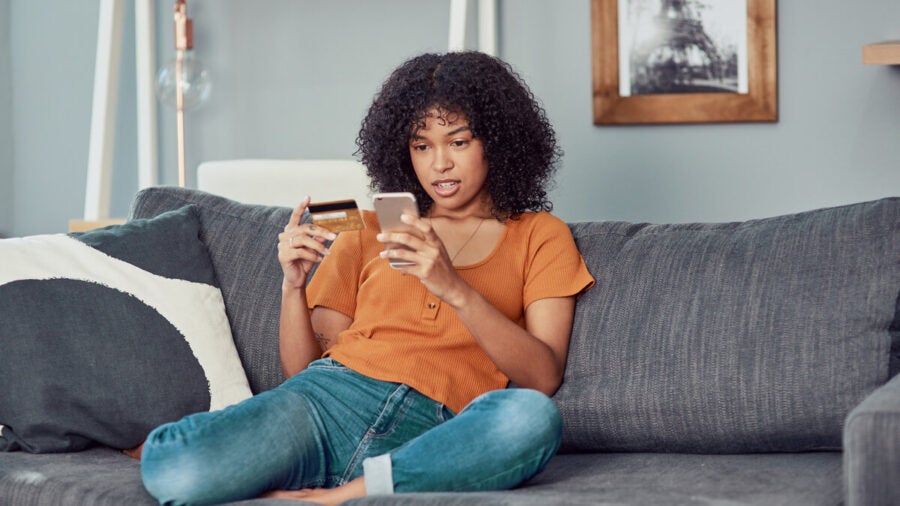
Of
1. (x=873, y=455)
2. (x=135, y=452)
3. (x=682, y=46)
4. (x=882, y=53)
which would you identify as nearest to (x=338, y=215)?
(x=135, y=452)

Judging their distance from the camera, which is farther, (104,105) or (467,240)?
(104,105)

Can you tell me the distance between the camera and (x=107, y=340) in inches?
70.1

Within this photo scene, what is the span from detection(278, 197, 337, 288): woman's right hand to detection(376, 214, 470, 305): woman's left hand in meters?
0.15

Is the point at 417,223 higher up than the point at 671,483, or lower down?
higher up

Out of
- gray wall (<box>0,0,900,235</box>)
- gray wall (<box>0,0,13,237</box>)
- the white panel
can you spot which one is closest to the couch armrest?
gray wall (<box>0,0,900,235</box>)

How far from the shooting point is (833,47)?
2.96m

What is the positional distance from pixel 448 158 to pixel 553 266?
25 centimetres

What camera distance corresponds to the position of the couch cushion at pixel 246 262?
6.48 feet

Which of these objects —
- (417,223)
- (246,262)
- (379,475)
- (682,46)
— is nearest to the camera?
(379,475)

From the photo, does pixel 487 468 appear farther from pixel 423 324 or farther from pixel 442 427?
pixel 423 324

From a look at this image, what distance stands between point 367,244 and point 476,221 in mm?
194

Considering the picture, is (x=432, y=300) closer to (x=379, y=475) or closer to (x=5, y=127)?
(x=379, y=475)

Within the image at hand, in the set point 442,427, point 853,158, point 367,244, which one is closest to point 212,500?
point 442,427

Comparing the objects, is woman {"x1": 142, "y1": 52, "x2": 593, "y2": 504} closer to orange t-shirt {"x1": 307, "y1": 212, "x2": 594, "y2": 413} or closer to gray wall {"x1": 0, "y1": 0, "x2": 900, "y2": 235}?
orange t-shirt {"x1": 307, "y1": 212, "x2": 594, "y2": 413}
